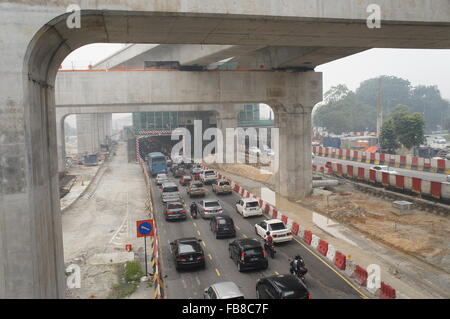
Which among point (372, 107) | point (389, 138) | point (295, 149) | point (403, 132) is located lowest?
point (389, 138)

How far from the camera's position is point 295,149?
34594 mm

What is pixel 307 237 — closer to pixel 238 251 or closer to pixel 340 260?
pixel 340 260

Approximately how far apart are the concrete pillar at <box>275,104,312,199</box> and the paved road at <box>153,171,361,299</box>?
10.2 meters

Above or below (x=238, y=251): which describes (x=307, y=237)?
below

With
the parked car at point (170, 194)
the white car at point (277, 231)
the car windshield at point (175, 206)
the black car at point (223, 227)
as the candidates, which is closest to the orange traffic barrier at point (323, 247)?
the white car at point (277, 231)

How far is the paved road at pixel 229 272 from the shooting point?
16094mm

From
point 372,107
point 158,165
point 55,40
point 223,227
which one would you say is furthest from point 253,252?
point 372,107

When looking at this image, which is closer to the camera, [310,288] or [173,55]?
[310,288]

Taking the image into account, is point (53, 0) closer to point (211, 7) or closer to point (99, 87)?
point (211, 7)

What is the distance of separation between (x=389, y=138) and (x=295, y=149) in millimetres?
42431

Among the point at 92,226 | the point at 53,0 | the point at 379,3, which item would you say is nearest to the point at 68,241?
the point at 92,226

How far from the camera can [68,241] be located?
2480 cm

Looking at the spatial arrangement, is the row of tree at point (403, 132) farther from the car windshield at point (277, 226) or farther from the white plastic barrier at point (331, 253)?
the white plastic barrier at point (331, 253)

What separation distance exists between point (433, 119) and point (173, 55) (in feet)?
498
